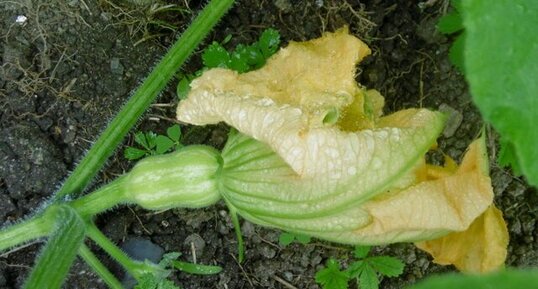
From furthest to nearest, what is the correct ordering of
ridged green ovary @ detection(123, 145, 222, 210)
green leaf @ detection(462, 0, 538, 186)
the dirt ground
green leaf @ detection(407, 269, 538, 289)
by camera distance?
the dirt ground < ridged green ovary @ detection(123, 145, 222, 210) < green leaf @ detection(462, 0, 538, 186) < green leaf @ detection(407, 269, 538, 289)

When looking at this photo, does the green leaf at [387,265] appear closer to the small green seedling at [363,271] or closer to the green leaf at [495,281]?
the small green seedling at [363,271]

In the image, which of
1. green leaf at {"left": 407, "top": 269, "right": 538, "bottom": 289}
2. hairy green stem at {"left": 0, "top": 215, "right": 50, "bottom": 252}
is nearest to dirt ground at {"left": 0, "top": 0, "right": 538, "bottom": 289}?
hairy green stem at {"left": 0, "top": 215, "right": 50, "bottom": 252}

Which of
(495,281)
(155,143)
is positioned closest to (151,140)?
(155,143)

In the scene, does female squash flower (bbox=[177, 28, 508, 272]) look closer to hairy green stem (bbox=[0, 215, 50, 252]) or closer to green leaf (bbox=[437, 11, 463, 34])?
green leaf (bbox=[437, 11, 463, 34])

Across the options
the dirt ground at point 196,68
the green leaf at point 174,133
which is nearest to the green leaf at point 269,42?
the dirt ground at point 196,68

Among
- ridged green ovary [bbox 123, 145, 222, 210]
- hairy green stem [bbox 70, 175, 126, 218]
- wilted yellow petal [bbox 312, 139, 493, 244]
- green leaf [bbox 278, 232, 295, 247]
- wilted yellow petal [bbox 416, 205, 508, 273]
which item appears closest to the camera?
wilted yellow petal [bbox 312, 139, 493, 244]

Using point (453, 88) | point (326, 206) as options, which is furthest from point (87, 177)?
point (453, 88)
